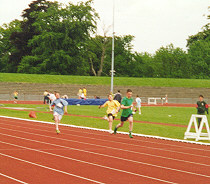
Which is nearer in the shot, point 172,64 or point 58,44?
point 58,44

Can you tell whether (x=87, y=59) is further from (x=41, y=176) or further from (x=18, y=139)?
(x=41, y=176)

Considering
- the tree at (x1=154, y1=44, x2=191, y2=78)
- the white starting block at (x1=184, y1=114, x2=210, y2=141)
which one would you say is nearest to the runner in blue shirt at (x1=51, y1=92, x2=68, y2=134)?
the white starting block at (x1=184, y1=114, x2=210, y2=141)

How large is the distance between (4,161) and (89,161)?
6.70 feet

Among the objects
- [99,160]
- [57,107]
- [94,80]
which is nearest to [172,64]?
[94,80]

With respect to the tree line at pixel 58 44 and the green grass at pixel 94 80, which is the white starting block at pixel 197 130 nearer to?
the green grass at pixel 94 80

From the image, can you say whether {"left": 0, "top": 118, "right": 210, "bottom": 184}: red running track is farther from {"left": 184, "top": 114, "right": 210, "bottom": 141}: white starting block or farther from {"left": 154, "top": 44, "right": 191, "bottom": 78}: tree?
{"left": 154, "top": 44, "right": 191, "bottom": 78}: tree

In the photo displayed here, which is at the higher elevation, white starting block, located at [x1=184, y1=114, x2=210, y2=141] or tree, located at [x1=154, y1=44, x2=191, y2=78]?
tree, located at [x1=154, y1=44, x2=191, y2=78]

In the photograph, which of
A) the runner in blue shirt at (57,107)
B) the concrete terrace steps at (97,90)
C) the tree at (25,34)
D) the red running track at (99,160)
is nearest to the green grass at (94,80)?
the concrete terrace steps at (97,90)

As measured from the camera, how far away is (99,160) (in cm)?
1098

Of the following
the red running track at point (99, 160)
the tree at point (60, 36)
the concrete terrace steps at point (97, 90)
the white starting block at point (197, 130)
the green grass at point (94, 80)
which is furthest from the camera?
the tree at point (60, 36)

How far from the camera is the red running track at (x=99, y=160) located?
8672 mm

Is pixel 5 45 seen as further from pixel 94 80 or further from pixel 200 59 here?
pixel 200 59

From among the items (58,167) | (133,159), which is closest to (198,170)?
(133,159)

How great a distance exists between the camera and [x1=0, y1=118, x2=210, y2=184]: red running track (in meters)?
8.67
